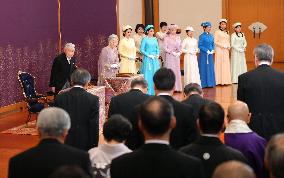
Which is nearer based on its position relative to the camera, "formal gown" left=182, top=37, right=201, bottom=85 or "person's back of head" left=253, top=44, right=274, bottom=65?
"person's back of head" left=253, top=44, right=274, bottom=65

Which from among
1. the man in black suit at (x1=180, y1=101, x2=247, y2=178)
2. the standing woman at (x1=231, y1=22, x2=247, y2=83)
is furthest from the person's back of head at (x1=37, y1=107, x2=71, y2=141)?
the standing woman at (x1=231, y1=22, x2=247, y2=83)

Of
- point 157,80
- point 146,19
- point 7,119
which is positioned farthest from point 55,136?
point 146,19

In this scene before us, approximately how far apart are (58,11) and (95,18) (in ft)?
7.27

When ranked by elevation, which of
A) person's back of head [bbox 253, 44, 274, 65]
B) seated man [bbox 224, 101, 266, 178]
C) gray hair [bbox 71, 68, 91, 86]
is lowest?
seated man [bbox 224, 101, 266, 178]

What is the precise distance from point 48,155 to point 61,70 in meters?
7.09

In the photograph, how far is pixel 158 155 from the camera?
3.11 meters

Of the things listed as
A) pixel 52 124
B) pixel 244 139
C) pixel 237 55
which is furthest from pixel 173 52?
pixel 52 124

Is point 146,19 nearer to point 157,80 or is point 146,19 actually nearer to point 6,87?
point 6,87

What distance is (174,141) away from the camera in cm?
489

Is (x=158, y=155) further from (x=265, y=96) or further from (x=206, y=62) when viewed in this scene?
(x=206, y=62)

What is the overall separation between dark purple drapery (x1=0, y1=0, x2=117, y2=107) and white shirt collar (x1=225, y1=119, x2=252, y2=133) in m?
7.98

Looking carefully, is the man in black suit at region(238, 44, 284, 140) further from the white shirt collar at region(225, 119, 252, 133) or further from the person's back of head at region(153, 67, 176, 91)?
the white shirt collar at region(225, 119, 252, 133)

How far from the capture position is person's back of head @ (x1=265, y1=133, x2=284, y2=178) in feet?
8.60

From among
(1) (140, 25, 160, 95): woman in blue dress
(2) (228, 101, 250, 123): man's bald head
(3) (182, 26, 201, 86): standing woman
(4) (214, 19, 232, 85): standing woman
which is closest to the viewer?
(2) (228, 101, 250, 123): man's bald head
